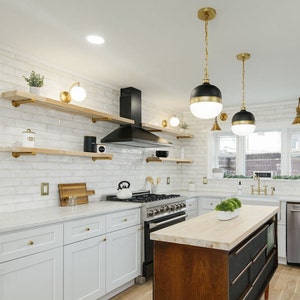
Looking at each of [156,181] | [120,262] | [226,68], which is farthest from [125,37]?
[156,181]

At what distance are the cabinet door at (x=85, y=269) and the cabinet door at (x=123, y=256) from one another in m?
0.11

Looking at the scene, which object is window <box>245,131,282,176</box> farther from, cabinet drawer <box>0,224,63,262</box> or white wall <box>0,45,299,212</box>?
cabinet drawer <box>0,224,63,262</box>

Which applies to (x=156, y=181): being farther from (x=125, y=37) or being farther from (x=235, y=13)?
(x=235, y=13)

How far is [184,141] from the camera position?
6.33 m

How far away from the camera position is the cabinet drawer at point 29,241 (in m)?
2.25

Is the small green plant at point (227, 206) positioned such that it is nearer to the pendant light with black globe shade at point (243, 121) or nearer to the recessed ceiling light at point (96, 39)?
the pendant light with black globe shade at point (243, 121)

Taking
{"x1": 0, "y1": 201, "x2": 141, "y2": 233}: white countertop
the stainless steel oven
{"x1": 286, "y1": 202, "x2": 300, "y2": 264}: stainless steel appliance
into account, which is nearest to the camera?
{"x1": 0, "y1": 201, "x2": 141, "y2": 233}: white countertop

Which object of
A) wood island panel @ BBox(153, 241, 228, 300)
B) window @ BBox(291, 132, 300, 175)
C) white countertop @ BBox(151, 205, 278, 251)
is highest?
window @ BBox(291, 132, 300, 175)

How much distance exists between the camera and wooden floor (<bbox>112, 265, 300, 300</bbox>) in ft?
11.2

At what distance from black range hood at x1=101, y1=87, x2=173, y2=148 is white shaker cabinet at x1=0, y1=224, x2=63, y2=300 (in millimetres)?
1633

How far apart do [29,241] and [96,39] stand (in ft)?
5.99

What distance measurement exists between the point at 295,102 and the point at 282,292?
3118 millimetres

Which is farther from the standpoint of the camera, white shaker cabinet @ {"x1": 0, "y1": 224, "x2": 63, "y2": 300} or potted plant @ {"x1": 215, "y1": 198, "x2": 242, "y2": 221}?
potted plant @ {"x1": 215, "y1": 198, "x2": 242, "y2": 221}

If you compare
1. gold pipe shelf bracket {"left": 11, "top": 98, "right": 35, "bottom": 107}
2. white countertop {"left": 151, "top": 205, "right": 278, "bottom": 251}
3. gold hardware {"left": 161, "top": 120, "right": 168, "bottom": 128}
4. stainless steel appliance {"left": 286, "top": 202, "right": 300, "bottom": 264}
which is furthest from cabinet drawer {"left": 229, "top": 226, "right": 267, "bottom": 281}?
gold hardware {"left": 161, "top": 120, "right": 168, "bottom": 128}
